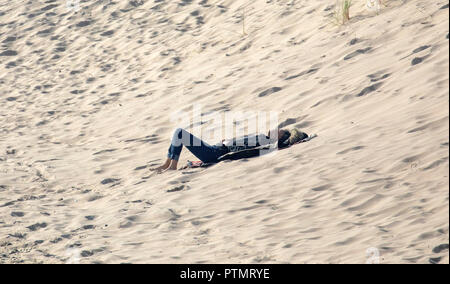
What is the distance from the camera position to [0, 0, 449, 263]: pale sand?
5629 mm

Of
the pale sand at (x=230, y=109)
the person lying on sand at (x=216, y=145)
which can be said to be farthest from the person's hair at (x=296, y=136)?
the pale sand at (x=230, y=109)

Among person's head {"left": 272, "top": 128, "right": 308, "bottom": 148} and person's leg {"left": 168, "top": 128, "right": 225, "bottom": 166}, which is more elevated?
person's head {"left": 272, "top": 128, "right": 308, "bottom": 148}

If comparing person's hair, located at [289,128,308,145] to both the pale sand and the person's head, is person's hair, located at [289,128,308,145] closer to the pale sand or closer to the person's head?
the person's head

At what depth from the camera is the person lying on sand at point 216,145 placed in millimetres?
7477

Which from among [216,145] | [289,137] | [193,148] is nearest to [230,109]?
[216,145]

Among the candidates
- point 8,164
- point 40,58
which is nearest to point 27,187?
point 8,164

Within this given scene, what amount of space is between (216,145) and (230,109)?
1.44 meters

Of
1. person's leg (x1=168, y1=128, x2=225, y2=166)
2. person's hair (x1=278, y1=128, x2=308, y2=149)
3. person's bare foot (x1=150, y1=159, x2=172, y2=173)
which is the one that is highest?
person's hair (x1=278, y1=128, x2=308, y2=149)

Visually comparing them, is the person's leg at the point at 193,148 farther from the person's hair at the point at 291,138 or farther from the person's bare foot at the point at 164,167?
the person's hair at the point at 291,138

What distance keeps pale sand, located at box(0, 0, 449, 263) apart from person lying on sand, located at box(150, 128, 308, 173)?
158mm

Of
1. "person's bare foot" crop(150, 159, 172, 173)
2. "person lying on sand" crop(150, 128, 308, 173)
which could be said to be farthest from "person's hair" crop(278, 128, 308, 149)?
"person's bare foot" crop(150, 159, 172, 173)

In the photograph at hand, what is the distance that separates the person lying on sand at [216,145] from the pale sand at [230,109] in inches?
6.2

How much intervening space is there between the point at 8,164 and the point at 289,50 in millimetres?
3655
